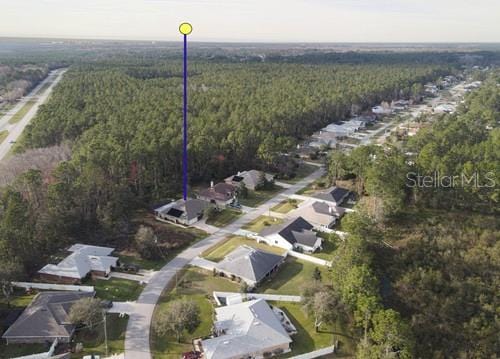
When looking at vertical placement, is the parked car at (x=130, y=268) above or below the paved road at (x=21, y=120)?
below

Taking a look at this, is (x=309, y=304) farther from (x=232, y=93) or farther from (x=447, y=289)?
(x=232, y=93)

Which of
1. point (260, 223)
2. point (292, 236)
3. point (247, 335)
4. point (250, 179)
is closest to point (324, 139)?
point (250, 179)

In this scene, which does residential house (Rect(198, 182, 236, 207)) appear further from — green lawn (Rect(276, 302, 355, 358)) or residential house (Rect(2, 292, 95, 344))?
residential house (Rect(2, 292, 95, 344))

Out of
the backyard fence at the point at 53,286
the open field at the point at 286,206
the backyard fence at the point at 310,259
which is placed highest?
the open field at the point at 286,206

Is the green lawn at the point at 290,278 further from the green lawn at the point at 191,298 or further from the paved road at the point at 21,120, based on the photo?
the paved road at the point at 21,120

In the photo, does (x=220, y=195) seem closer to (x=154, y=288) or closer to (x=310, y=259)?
(x=310, y=259)

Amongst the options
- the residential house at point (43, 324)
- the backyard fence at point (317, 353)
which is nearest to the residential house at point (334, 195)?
the backyard fence at point (317, 353)
